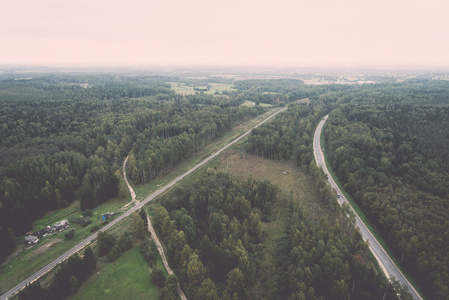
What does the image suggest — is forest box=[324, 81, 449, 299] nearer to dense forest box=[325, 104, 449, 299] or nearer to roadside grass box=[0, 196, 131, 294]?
dense forest box=[325, 104, 449, 299]

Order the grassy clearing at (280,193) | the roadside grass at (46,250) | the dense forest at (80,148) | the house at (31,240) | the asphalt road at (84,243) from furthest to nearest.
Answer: the dense forest at (80,148)
the house at (31,240)
the grassy clearing at (280,193)
the roadside grass at (46,250)
the asphalt road at (84,243)

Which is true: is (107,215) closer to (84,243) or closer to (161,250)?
(84,243)

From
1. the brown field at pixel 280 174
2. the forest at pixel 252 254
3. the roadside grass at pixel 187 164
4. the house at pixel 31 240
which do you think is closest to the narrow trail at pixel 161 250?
the forest at pixel 252 254

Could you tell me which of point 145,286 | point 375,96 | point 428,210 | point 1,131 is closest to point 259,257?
point 145,286

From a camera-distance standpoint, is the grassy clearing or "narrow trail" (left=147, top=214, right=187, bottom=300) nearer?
"narrow trail" (left=147, top=214, right=187, bottom=300)

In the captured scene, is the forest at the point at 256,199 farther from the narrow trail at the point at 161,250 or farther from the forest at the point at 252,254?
the narrow trail at the point at 161,250

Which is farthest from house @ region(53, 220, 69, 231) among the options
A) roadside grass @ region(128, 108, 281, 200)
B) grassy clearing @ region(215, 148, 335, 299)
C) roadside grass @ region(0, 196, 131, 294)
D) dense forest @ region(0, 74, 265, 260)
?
grassy clearing @ region(215, 148, 335, 299)

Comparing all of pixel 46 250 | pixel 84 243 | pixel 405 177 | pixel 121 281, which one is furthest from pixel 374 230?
pixel 46 250
